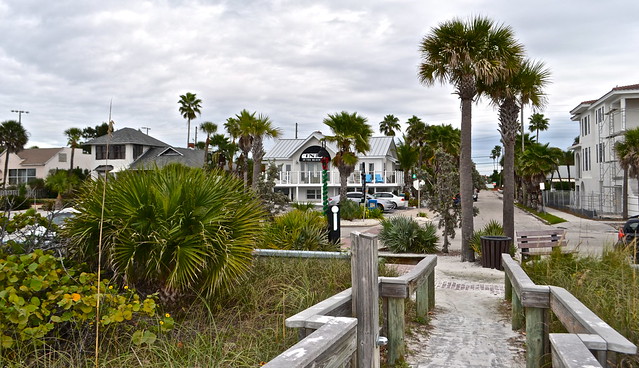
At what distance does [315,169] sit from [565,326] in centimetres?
4761

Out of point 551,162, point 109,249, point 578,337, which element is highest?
point 551,162

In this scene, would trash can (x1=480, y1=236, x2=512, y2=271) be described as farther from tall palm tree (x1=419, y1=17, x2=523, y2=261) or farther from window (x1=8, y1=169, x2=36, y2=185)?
window (x1=8, y1=169, x2=36, y2=185)

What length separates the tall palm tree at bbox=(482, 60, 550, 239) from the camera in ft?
47.2

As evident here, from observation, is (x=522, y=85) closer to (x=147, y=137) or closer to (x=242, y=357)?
(x=242, y=357)

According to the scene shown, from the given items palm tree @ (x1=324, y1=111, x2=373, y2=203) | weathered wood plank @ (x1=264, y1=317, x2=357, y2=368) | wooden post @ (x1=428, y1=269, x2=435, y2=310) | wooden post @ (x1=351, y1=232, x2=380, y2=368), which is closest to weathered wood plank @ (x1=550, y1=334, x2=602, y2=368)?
weathered wood plank @ (x1=264, y1=317, x2=357, y2=368)

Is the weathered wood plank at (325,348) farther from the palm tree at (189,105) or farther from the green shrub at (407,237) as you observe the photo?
the palm tree at (189,105)

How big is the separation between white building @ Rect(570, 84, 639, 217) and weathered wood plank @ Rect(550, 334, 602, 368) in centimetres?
3314

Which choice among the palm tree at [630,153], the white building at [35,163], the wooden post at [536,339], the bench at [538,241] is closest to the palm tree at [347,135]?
the palm tree at [630,153]

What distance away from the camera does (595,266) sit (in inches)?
267

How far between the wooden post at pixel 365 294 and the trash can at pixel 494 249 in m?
8.56

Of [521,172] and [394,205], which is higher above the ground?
[521,172]

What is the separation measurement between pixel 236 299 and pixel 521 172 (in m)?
42.5

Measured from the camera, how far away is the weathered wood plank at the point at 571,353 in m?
2.79

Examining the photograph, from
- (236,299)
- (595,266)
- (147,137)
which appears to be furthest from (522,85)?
(147,137)
